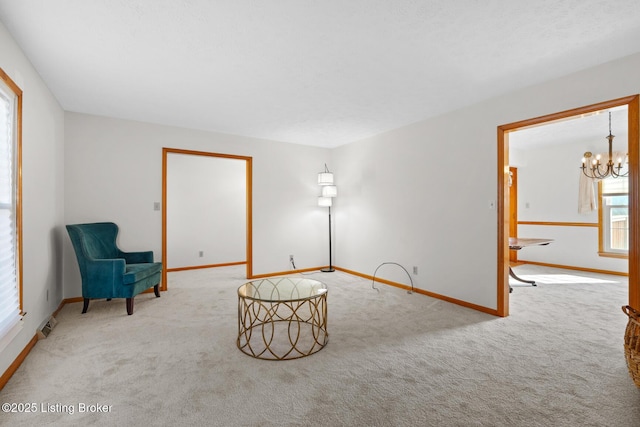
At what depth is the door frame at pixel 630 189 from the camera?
246cm

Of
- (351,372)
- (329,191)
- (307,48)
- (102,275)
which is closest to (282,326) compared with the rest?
(351,372)

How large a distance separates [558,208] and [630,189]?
4.50 meters

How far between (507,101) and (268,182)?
3653mm

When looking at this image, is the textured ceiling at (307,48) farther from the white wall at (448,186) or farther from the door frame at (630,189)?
the door frame at (630,189)

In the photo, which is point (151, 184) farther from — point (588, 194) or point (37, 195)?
point (588, 194)

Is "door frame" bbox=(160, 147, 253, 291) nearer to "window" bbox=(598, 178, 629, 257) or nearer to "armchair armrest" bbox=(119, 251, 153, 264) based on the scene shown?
"armchair armrest" bbox=(119, 251, 153, 264)

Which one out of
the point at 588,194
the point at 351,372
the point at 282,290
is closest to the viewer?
the point at 351,372

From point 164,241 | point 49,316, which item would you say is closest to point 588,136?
point 164,241

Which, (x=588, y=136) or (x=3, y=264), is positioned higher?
(x=588, y=136)

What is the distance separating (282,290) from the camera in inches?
108

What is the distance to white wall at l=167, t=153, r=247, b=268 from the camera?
6016mm

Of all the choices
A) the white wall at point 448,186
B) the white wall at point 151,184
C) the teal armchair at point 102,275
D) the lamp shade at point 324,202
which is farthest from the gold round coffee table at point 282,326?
the lamp shade at point 324,202

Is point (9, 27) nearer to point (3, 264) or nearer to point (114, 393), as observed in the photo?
point (3, 264)

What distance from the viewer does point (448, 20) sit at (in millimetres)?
2033
